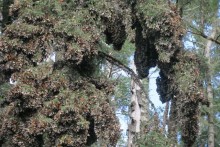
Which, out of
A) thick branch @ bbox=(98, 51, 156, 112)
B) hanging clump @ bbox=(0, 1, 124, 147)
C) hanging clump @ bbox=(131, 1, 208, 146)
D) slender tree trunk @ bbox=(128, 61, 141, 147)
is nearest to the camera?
hanging clump @ bbox=(0, 1, 124, 147)

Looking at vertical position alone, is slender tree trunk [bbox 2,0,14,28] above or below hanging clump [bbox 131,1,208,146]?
above

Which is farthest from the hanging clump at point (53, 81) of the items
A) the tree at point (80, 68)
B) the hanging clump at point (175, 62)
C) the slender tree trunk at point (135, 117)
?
the slender tree trunk at point (135, 117)

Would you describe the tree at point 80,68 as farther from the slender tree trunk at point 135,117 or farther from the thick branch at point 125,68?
the slender tree trunk at point 135,117

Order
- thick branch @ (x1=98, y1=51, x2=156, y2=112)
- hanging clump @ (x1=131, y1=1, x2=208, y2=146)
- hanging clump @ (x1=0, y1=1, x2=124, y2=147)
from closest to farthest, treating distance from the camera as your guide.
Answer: hanging clump @ (x1=0, y1=1, x2=124, y2=147), hanging clump @ (x1=131, y1=1, x2=208, y2=146), thick branch @ (x1=98, y1=51, x2=156, y2=112)

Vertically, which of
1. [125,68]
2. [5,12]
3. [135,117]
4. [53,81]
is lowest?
Answer: [53,81]

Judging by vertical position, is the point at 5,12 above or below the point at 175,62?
above

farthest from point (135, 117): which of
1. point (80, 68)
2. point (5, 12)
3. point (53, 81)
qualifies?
point (5, 12)

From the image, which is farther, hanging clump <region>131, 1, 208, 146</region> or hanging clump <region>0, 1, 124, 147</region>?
hanging clump <region>131, 1, 208, 146</region>

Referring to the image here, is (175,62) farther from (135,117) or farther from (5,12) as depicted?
(5,12)

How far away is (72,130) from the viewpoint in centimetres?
679

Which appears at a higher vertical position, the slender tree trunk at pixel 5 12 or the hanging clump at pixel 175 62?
the slender tree trunk at pixel 5 12

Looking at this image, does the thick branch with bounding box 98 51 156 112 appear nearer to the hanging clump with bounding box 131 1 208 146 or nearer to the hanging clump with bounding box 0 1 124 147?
the hanging clump with bounding box 131 1 208 146

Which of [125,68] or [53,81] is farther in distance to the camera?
[125,68]

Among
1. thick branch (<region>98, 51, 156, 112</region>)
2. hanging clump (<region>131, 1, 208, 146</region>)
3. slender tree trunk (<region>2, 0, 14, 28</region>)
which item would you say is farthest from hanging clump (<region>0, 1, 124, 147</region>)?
slender tree trunk (<region>2, 0, 14, 28</region>)
